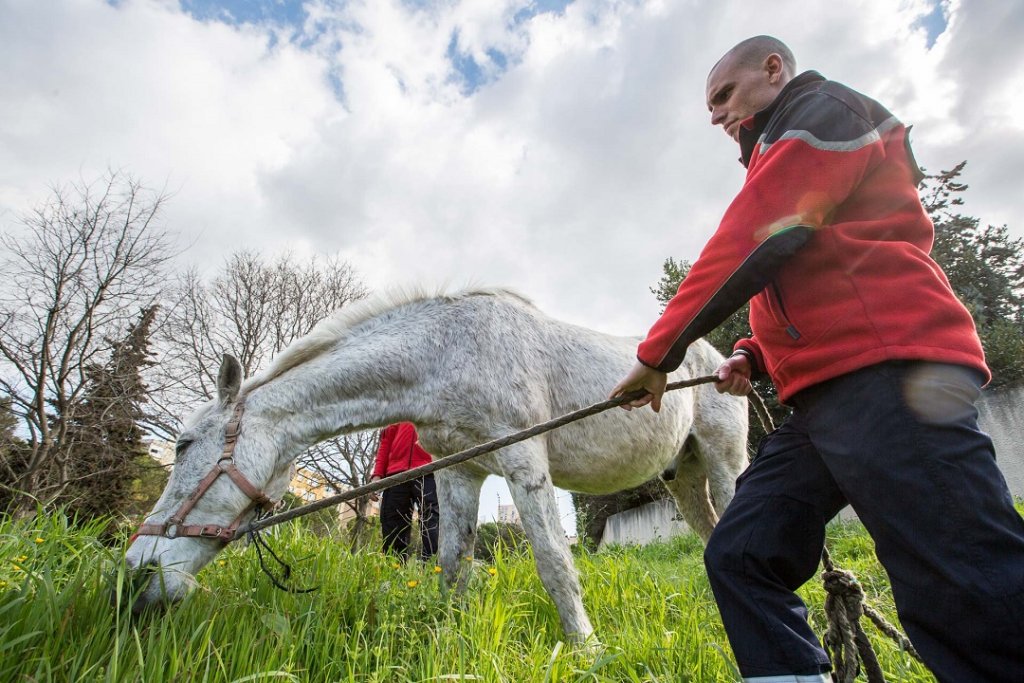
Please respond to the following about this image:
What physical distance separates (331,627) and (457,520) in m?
1.16

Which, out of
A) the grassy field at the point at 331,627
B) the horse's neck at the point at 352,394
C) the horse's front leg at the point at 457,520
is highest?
the horse's neck at the point at 352,394

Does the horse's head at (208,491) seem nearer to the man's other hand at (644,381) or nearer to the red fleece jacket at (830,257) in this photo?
the man's other hand at (644,381)

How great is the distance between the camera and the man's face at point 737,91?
182 centimetres

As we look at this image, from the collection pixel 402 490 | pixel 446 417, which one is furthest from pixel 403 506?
pixel 446 417

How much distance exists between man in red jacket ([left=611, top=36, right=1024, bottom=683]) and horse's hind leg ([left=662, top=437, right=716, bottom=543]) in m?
3.09

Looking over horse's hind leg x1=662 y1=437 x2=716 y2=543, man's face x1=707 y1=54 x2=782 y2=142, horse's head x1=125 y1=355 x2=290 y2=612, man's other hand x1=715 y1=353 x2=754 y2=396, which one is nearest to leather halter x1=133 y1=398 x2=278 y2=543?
horse's head x1=125 y1=355 x2=290 y2=612

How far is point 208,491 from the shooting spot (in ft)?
10.1

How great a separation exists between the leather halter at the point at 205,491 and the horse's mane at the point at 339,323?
0.31 m

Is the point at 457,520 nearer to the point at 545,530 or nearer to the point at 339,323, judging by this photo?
the point at 545,530

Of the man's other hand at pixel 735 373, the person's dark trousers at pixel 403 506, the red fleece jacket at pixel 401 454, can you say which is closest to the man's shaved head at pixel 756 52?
the man's other hand at pixel 735 373

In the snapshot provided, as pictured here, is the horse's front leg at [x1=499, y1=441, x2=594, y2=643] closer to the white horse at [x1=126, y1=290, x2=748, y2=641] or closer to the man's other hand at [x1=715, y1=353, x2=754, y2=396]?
the white horse at [x1=126, y1=290, x2=748, y2=641]

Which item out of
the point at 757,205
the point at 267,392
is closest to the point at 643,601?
the point at 267,392

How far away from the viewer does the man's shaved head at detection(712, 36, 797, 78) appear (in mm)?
1854

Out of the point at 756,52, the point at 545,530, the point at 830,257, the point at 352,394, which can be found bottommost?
the point at 545,530
